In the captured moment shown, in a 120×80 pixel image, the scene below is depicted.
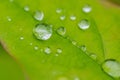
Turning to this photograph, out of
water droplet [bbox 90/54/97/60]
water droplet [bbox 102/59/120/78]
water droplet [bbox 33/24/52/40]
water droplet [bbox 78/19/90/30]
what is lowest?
water droplet [bbox 102/59/120/78]

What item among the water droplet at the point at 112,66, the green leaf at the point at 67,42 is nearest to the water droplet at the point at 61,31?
the green leaf at the point at 67,42

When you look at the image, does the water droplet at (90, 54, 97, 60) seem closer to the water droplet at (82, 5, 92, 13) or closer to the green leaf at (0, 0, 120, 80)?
the green leaf at (0, 0, 120, 80)

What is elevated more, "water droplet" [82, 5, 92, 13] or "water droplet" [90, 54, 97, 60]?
"water droplet" [82, 5, 92, 13]

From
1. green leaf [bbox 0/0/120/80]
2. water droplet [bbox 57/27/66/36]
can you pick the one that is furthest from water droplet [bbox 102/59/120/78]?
water droplet [bbox 57/27/66/36]

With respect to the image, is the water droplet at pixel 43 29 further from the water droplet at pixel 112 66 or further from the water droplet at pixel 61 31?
the water droplet at pixel 112 66

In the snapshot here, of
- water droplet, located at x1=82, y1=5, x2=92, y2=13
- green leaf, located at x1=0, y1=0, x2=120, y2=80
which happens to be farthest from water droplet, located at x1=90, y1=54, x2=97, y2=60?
water droplet, located at x1=82, y1=5, x2=92, y2=13

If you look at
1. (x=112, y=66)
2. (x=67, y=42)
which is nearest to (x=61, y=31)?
(x=67, y=42)

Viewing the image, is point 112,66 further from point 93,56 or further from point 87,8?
point 87,8
